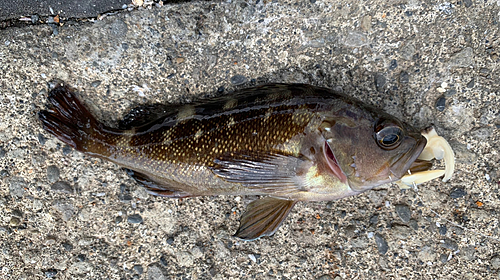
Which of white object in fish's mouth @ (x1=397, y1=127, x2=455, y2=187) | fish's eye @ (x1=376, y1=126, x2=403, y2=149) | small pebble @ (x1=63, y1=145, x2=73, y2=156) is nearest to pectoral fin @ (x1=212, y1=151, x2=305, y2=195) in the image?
fish's eye @ (x1=376, y1=126, x2=403, y2=149)

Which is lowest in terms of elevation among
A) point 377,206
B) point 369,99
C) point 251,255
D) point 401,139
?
point 251,255

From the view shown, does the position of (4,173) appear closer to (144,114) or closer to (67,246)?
(67,246)

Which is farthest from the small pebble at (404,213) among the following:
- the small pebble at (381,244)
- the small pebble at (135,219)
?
the small pebble at (135,219)

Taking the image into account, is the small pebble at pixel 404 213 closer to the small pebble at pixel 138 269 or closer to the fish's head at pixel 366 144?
the fish's head at pixel 366 144

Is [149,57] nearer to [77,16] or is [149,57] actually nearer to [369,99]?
[77,16]

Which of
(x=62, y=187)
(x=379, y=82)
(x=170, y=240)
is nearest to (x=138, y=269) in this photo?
(x=170, y=240)

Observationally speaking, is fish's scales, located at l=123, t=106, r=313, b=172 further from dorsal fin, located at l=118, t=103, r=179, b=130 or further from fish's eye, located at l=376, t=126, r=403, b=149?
fish's eye, located at l=376, t=126, r=403, b=149

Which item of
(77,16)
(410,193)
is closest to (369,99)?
(410,193)
